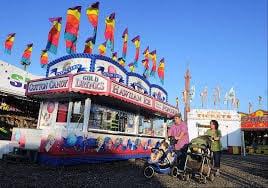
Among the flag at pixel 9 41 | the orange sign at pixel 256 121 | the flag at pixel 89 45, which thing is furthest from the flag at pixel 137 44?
the orange sign at pixel 256 121

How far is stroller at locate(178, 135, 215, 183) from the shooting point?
23.2ft

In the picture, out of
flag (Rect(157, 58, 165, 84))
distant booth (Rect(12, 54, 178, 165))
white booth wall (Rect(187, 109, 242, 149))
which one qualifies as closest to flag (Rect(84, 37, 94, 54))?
distant booth (Rect(12, 54, 178, 165))

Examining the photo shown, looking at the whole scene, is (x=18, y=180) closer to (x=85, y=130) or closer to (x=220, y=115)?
(x=85, y=130)

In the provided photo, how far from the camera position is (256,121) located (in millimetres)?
28719

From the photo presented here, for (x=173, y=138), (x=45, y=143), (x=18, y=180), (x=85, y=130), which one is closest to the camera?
(x=18, y=180)

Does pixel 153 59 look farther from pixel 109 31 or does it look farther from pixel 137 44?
pixel 109 31

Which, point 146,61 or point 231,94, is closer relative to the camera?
point 146,61

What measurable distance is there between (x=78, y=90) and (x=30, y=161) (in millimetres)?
3330

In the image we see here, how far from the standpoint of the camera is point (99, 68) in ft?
35.4

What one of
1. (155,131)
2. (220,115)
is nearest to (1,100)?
(155,131)

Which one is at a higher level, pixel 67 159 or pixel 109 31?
pixel 109 31

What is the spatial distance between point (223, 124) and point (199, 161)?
25.3 meters

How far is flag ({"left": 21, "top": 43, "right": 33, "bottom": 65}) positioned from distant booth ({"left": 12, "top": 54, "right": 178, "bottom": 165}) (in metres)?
6.43

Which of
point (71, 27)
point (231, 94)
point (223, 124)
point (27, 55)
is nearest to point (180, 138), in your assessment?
point (71, 27)
